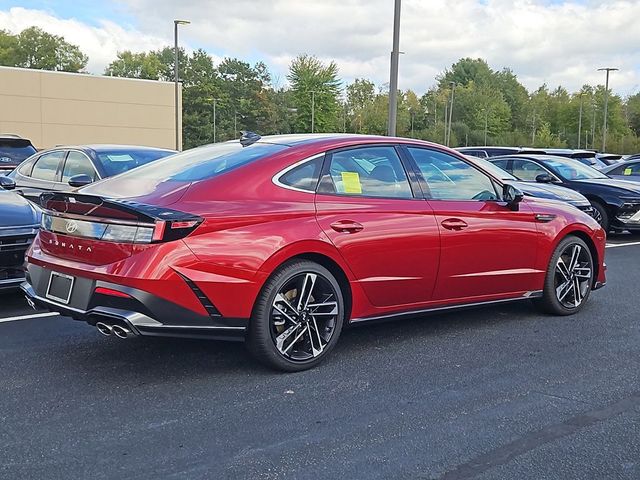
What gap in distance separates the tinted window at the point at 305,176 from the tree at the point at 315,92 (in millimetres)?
62680

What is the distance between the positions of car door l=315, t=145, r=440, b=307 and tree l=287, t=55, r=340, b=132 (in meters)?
62.4

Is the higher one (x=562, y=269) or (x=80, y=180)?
(x=80, y=180)

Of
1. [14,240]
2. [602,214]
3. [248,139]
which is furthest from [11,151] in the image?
[602,214]

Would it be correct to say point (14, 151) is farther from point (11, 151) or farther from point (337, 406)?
point (337, 406)

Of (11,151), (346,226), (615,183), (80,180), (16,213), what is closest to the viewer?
(346,226)

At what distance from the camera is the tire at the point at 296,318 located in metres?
4.29

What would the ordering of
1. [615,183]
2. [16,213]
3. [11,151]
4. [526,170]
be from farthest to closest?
[11,151] → [526,170] → [615,183] → [16,213]

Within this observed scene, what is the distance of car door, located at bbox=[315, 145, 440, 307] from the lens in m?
4.62

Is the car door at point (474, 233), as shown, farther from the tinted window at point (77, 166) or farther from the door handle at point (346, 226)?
the tinted window at point (77, 166)

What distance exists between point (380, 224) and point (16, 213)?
11.3 ft

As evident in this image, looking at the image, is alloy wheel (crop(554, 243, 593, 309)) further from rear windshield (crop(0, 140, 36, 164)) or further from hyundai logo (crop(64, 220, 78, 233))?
rear windshield (crop(0, 140, 36, 164))

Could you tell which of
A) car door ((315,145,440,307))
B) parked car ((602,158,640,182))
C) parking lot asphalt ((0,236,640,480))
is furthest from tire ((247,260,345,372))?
parked car ((602,158,640,182))

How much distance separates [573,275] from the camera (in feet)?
20.1

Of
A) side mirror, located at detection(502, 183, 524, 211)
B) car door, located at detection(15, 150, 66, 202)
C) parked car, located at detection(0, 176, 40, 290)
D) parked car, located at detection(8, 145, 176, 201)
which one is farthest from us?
car door, located at detection(15, 150, 66, 202)
